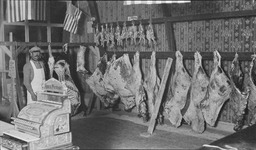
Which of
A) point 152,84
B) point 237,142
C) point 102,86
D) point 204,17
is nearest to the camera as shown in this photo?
point 237,142

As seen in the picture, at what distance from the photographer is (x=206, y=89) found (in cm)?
575

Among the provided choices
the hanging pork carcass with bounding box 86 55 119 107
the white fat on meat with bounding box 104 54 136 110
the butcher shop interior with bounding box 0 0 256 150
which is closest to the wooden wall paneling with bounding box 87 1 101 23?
the butcher shop interior with bounding box 0 0 256 150

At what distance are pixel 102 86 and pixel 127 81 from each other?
0.84 meters

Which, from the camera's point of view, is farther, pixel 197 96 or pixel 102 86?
pixel 102 86

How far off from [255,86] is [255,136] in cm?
265

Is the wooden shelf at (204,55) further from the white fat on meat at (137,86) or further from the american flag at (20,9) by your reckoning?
the american flag at (20,9)

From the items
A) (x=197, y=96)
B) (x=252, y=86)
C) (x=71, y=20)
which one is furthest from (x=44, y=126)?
(x=71, y=20)

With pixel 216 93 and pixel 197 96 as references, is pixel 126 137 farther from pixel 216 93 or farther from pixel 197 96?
pixel 216 93

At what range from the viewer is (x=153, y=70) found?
21.2 ft

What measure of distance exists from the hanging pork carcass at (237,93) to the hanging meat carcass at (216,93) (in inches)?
5.6

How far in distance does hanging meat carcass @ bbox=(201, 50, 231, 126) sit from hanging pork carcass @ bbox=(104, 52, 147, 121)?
131 centimetres

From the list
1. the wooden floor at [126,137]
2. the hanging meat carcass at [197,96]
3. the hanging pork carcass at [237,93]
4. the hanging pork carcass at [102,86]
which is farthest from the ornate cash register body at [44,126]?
the hanging pork carcass at [102,86]

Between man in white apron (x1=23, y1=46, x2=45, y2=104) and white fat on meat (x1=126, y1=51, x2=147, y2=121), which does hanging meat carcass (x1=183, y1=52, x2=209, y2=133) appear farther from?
man in white apron (x1=23, y1=46, x2=45, y2=104)

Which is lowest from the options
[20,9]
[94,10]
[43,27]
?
[43,27]
